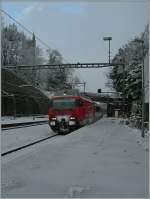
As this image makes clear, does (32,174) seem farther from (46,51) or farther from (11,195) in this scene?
(46,51)

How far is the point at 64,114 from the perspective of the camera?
113 feet

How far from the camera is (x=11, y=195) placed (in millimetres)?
8297

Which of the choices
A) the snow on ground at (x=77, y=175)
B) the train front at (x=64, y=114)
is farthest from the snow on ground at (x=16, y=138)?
the snow on ground at (x=77, y=175)

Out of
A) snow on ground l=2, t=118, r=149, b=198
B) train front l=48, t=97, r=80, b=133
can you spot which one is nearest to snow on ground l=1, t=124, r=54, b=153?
train front l=48, t=97, r=80, b=133

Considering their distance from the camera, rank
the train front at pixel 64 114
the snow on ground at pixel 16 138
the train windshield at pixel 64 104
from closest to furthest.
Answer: the snow on ground at pixel 16 138 → the train front at pixel 64 114 → the train windshield at pixel 64 104

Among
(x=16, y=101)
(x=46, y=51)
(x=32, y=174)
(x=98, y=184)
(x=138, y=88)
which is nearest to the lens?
(x=98, y=184)

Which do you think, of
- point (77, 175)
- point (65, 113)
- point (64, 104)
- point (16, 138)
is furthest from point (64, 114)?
point (77, 175)

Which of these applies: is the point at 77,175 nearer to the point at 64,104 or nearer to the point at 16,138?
the point at 16,138

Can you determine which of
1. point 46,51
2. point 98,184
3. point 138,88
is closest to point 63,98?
point 138,88

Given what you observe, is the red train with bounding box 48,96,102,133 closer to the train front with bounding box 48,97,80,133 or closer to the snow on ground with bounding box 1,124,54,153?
the train front with bounding box 48,97,80,133

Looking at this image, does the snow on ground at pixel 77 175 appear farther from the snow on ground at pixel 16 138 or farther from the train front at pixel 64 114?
the train front at pixel 64 114

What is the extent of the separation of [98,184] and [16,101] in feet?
206

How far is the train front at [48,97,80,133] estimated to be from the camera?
111 ft

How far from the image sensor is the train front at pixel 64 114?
33.8 metres
